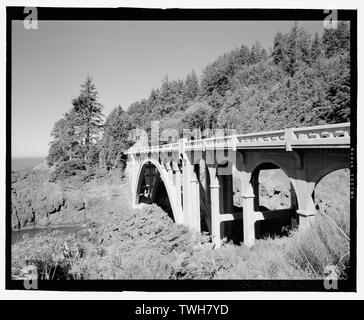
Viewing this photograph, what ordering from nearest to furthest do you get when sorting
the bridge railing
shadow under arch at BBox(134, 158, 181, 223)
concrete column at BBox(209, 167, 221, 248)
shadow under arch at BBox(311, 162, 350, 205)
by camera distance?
1. the bridge railing
2. shadow under arch at BBox(311, 162, 350, 205)
3. concrete column at BBox(209, 167, 221, 248)
4. shadow under arch at BBox(134, 158, 181, 223)

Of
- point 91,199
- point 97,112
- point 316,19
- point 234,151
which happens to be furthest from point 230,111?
point 316,19

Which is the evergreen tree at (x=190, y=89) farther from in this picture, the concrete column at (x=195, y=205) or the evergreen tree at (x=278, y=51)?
the concrete column at (x=195, y=205)

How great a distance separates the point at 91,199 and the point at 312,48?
107 feet

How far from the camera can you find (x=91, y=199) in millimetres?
35250

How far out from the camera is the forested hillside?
2414cm

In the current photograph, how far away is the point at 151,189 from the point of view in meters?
32.7

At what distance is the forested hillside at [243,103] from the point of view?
24.1m

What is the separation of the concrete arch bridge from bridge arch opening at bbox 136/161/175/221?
6.65 metres

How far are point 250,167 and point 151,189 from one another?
891 inches

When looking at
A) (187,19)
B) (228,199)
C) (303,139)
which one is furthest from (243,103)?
(187,19)

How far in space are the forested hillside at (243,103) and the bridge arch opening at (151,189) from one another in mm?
7093

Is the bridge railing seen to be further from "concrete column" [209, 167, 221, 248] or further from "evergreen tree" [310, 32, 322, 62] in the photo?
"evergreen tree" [310, 32, 322, 62]

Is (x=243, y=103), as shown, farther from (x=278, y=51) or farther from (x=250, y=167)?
(x=250, y=167)

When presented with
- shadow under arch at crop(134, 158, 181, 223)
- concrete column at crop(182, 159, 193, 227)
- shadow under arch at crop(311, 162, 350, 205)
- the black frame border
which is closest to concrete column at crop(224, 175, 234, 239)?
concrete column at crop(182, 159, 193, 227)
